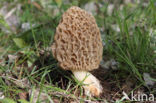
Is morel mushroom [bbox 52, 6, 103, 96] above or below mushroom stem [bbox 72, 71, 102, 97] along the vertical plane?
above

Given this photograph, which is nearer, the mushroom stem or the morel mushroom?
the morel mushroom

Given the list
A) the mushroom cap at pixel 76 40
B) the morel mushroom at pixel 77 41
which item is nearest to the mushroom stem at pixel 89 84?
the morel mushroom at pixel 77 41

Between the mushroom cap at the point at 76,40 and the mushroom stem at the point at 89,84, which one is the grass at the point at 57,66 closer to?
the mushroom stem at the point at 89,84

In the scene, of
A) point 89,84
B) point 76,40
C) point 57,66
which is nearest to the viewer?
point 76,40

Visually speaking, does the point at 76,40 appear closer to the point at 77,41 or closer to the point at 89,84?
the point at 77,41

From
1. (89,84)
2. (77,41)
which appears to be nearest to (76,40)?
(77,41)

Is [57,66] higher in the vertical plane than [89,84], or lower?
higher

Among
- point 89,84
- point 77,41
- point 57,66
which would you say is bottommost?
point 89,84

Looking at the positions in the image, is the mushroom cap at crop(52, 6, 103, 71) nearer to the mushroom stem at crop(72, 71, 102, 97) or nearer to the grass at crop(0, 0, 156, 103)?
the mushroom stem at crop(72, 71, 102, 97)

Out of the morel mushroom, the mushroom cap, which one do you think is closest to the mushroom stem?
the morel mushroom
